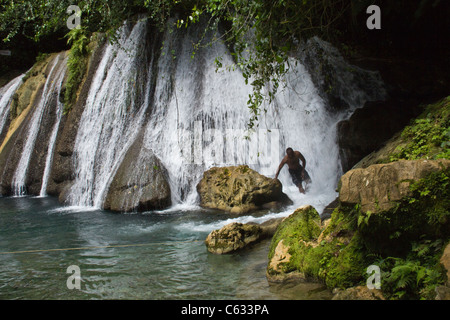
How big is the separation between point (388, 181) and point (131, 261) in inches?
141

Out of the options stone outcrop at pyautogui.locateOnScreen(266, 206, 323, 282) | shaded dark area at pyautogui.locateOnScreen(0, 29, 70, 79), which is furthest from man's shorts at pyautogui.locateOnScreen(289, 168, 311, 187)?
shaded dark area at pyautogui.locateOnScreen(0, 29, 70, 79)

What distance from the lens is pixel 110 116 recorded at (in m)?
10.9

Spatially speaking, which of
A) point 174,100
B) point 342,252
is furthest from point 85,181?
point 342,252

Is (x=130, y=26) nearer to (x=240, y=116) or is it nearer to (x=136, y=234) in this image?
(x=240, y=116)

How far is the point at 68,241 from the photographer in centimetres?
625

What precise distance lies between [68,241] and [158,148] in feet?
14.6

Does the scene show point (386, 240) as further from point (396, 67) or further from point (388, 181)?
point (396, 67)

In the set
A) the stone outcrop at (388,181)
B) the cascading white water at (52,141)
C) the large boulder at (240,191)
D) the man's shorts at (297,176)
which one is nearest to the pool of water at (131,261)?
the large boulder at (240,191)

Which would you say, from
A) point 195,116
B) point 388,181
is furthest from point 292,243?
point 195,116

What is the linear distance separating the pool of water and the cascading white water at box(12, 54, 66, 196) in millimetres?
5437

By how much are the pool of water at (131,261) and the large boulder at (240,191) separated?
Answer: 492mm

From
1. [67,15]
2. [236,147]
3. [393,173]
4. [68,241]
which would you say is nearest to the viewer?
[393,173]

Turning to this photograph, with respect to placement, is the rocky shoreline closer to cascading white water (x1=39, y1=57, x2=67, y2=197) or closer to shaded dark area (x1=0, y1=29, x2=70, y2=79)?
cascading white water (x1=39, y1=57, x2=67, y2=197)

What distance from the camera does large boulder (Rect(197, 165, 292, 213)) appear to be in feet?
26.3
